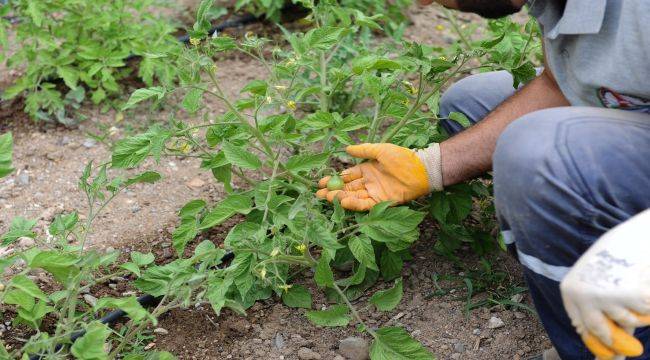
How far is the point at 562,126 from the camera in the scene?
1.48 meters

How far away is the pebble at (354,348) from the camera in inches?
71.0

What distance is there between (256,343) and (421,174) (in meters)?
0.53

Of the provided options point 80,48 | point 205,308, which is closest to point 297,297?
point 205,308

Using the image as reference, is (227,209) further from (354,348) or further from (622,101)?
(622,101)

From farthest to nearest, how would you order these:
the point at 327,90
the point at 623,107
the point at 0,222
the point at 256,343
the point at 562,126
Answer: the point at 0,222, the point at 327,90, the point at 256,343, the point at 623,107, the point at 562,126

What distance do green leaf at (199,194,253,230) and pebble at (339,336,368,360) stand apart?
362 millimetres

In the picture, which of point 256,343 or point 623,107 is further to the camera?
point 256,343

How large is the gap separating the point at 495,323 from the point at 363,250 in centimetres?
37

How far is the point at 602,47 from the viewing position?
153cm

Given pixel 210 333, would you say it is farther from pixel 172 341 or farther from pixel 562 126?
pixel 562 126

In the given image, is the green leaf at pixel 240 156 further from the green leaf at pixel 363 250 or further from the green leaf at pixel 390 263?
the green leaf at pixel 390 263

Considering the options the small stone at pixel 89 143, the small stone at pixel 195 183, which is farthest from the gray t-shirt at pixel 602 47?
the small stone at pixel 89 143

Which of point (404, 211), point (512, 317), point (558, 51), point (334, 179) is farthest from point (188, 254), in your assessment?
point (558, 51)

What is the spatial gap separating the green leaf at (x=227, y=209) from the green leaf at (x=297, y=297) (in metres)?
0.27
